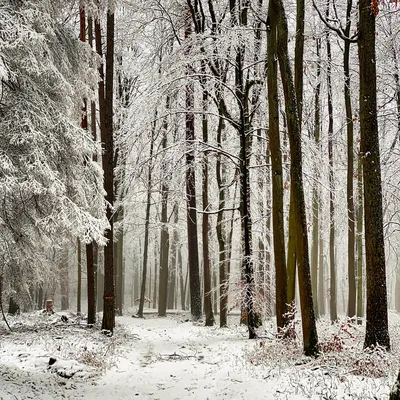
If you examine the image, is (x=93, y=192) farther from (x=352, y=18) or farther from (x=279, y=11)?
(x=352, y=18)

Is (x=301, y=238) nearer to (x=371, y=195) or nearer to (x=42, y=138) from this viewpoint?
(x=371, y=195)

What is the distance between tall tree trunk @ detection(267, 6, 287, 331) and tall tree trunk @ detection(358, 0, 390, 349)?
2102 millimetres

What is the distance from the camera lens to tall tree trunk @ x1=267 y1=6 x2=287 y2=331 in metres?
8.74

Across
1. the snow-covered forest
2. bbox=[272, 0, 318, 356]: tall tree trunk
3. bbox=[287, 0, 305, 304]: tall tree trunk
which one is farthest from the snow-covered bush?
bbox=[287, 0, 305, 304]: tall tree trunk

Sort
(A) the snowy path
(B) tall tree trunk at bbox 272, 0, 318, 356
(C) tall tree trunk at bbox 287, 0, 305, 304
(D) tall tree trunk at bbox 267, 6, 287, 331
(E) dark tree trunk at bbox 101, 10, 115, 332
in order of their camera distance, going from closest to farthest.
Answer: (A) the snowy path, (B) tall tree trunk at bbox 272, 0, 318, 356, (C) tall tree trunk at bbox 287, 0, 305, 304, (D) tall tree trunk at bbox 267, 6, 287, 331, (E) dark tree trunk at bbox 101, 10, 115, 332

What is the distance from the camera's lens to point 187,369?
831 centimetres

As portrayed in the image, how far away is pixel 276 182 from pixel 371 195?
2.67 meters

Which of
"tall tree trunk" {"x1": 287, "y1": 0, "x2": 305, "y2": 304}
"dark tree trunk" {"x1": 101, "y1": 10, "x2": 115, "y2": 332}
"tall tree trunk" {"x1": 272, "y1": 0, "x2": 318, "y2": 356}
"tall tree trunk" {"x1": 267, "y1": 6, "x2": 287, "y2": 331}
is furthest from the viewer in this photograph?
"dark tree trunk" {"x1": 101, "y1": 10, "x2": 115, "y2": 332}

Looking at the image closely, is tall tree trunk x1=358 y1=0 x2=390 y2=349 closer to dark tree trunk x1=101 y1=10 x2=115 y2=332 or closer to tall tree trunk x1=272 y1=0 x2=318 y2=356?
tall tree trunk x1=272 y1=0 x2=318 y2=356

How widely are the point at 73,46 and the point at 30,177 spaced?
3.77 metres

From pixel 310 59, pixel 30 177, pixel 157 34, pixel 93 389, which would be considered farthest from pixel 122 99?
pixel 93 389

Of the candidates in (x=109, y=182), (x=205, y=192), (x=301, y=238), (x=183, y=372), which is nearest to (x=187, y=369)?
(x=183, y=372)

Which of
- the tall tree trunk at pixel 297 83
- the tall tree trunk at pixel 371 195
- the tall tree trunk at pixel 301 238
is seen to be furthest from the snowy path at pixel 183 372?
the tall tree trunk at pixel 371 195

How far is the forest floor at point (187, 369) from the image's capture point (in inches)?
230
